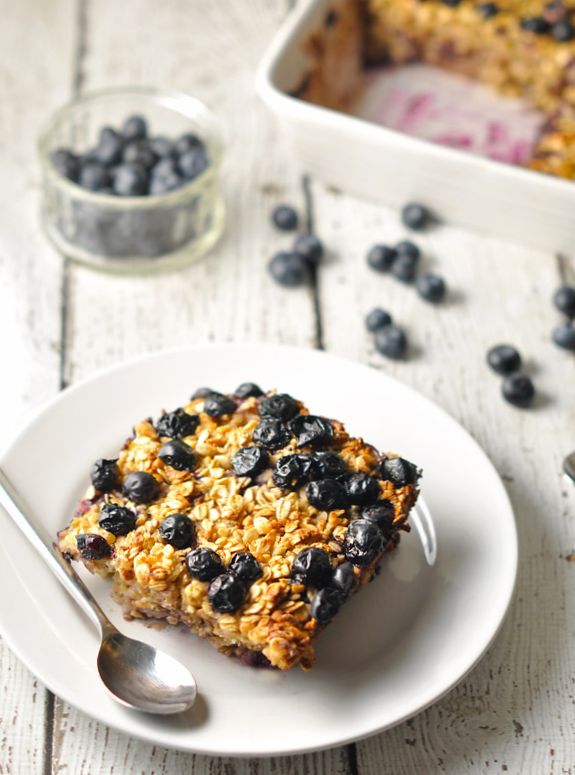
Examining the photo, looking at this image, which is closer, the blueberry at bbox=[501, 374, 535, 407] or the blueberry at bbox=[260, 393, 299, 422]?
the blueberry at bbox=[260, 393, 299, 422]

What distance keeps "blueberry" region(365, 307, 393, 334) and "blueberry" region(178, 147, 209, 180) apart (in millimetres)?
754

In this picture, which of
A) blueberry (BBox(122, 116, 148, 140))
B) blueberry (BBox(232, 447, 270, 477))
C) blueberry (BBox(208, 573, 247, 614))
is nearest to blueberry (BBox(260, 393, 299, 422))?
blueberry (BBox(232, 447, 270, 477))

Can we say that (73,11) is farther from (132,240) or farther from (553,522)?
(553,522)

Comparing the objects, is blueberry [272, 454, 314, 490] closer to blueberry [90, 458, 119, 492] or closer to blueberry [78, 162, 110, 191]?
blueberry [90, 458, 119, 492]

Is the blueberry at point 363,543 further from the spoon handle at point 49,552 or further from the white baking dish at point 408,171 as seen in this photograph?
the white baking dish at point 408,171

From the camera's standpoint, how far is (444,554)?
7.38 ft

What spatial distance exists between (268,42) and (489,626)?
108 inches

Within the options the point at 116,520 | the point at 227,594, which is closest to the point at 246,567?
the point at 227,594

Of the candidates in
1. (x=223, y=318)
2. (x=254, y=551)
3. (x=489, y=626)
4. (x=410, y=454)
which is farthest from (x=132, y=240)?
(x=489, y=626)

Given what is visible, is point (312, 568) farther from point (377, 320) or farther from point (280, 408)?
point (377, 320)

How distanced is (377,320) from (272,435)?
91 cm

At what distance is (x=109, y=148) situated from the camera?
128 inches

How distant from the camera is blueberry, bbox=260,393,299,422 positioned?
7.23 feet

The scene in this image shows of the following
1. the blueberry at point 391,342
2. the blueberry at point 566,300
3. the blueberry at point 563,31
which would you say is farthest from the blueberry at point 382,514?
the blueberry at point 563,31
